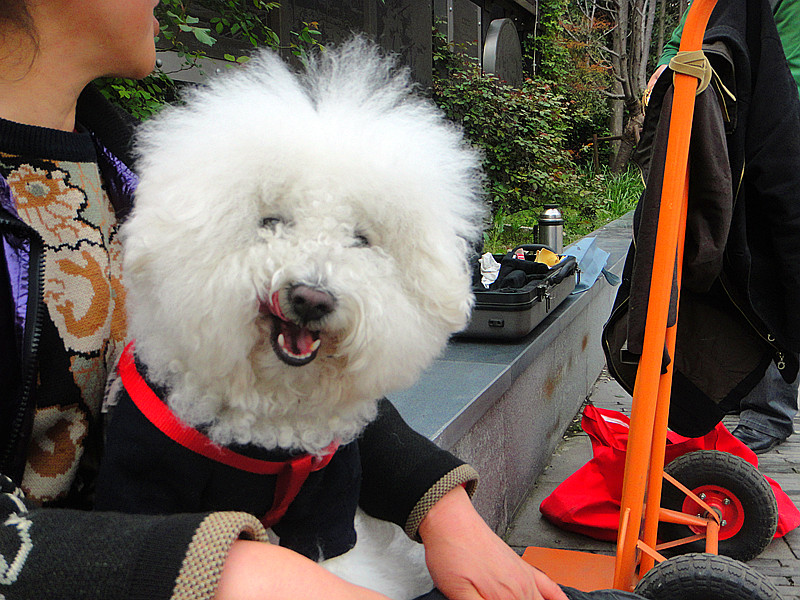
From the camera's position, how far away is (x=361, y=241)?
0.99 meters

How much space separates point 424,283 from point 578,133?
1334cm

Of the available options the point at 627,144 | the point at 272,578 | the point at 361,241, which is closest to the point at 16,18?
the point at 361,241

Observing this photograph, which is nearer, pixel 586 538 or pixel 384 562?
pixel 384 562

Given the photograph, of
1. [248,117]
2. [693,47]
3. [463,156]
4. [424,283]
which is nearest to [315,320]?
[424,283]

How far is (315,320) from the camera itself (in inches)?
34.9

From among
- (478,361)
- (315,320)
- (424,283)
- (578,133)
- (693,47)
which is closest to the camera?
(315,320)

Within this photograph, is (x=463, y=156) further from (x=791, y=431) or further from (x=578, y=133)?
(x=578, y=133)

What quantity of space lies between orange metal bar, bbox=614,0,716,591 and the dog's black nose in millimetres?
1191

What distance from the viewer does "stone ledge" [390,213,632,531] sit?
7.15 feet

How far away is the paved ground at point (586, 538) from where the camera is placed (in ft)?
8.13

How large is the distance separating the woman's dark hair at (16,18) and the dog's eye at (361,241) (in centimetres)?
58

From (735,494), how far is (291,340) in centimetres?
211

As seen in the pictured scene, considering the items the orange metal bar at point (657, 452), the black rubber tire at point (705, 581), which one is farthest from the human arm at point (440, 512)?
the orange metal bar at point (657, 452)

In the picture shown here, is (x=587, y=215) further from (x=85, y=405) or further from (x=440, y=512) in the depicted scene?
(x=85, y=405)
